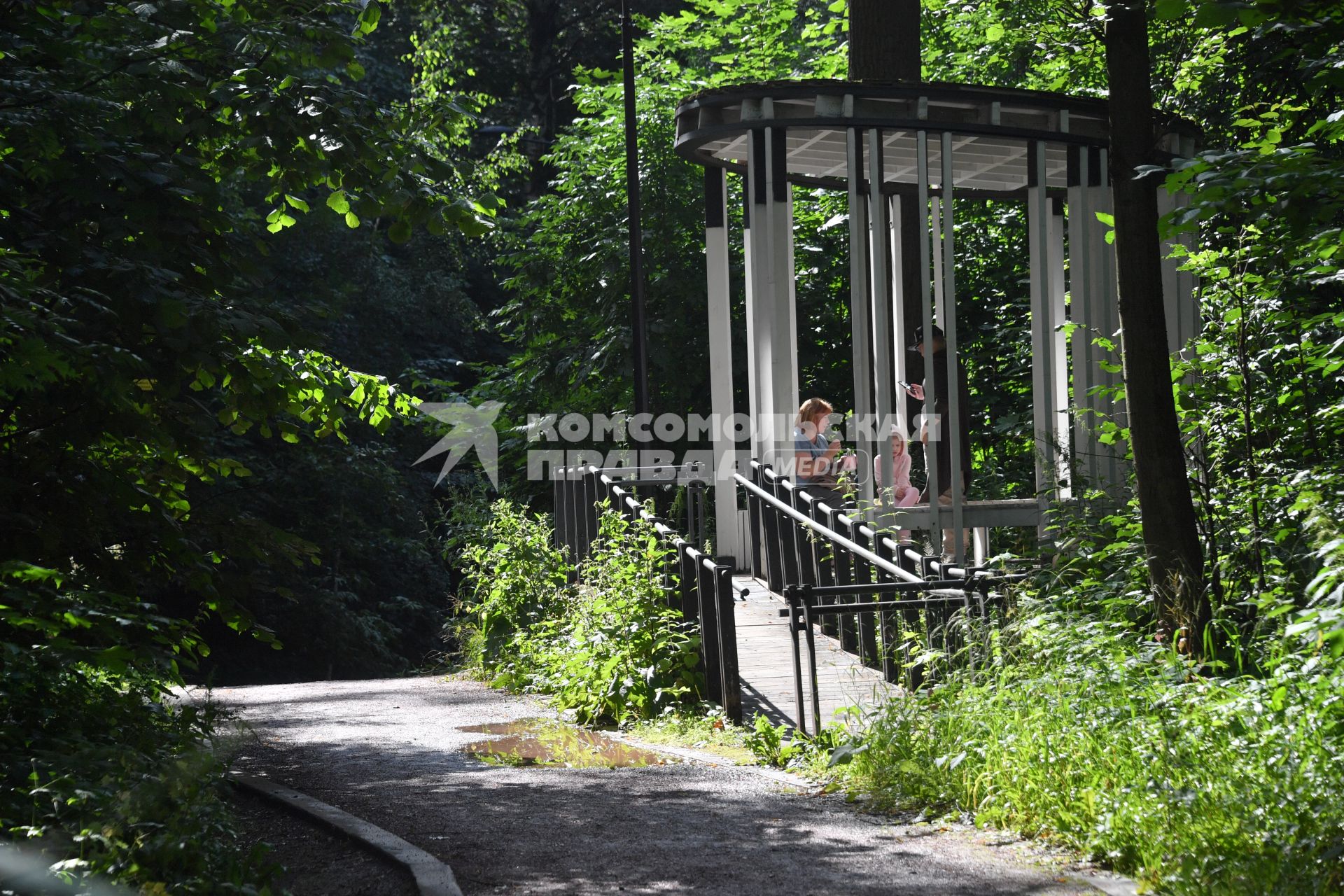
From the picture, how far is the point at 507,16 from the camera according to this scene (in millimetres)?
31375

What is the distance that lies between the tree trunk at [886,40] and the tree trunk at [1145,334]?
7624mm

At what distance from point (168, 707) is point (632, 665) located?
144 inches

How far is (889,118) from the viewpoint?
11258mm

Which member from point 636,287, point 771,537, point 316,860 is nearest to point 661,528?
point 771,537

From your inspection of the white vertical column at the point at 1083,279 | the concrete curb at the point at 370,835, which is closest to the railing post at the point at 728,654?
the concrete curb at the point at 370,835

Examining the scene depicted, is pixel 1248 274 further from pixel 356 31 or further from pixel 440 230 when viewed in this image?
pixel 356 31

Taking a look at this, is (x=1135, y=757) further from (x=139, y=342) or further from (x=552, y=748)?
(x=139, y=342)

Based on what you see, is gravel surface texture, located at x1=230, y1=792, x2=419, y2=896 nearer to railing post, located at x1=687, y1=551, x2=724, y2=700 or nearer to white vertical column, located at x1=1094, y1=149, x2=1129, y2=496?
railing post, located at x1=687, y1=551, x2=724, y2=700

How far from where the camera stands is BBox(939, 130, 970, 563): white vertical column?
11.2 m

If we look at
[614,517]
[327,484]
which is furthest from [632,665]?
[327,484]

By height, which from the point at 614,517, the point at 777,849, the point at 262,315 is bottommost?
the point at 777,849

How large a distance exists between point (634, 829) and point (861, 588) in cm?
230

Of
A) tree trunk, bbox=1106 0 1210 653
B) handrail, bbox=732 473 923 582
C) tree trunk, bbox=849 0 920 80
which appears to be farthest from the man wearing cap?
tree trunk, bbox=1106 0 1210 653

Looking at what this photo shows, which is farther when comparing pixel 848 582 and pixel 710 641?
pixel 848 582
